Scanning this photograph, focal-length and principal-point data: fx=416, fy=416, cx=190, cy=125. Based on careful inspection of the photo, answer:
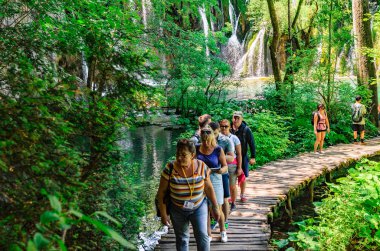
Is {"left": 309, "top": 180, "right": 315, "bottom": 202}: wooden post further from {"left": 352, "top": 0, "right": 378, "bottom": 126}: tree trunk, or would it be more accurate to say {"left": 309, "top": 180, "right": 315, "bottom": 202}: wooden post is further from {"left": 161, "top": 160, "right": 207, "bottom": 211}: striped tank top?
{"left": 352, "top": 0, "right": 378, "bottom": 126}: tree trunk

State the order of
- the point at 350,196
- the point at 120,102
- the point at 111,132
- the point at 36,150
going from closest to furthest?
the point at 36,150, the point at 111,132, the point at 120,102, the point at 350,196

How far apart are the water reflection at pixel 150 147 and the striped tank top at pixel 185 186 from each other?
6931 millimetres

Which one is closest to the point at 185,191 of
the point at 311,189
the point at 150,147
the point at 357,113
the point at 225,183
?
the point at 225,183

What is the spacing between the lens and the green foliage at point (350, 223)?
17.1 feet

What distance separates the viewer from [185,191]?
396 centimetres

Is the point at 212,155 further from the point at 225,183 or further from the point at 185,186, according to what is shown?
the point at 185,186

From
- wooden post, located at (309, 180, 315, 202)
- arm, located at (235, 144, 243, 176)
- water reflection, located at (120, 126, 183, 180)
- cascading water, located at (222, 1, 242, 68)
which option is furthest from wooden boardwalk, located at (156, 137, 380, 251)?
cascading water, located at (222, 1, 242, 68)

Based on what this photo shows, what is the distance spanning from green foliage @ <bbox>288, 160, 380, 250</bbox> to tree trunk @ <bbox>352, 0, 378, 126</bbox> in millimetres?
9337

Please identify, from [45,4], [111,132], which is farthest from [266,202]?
[45,4]

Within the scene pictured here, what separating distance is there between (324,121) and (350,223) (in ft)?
18.9

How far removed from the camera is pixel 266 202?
7.29 m

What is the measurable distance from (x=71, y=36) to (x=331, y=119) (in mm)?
11700

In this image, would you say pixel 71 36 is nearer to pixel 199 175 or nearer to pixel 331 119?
pixel 199 175

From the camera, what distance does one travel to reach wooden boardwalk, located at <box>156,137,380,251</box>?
5597mm
